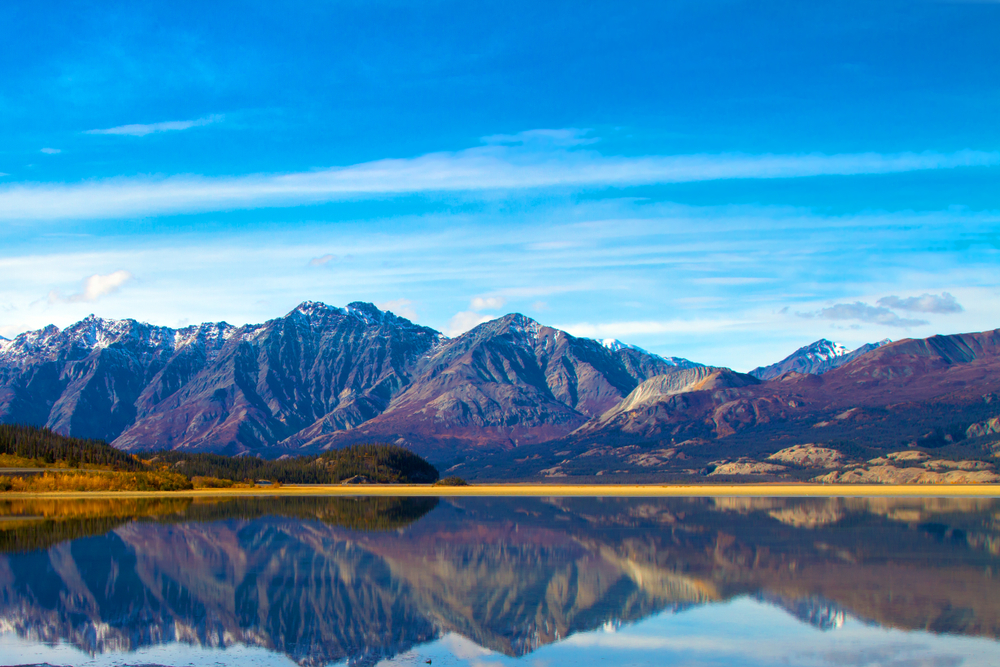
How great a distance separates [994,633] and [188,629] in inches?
1289

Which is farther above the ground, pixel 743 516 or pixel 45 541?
pixel 45 541

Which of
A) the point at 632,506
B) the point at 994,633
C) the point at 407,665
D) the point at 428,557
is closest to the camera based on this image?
the point at 407,665

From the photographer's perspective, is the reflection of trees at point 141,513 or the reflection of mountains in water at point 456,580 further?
the reflection of trees at point 141,513

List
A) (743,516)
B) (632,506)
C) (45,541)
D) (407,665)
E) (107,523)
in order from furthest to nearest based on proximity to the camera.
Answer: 1. (632,506)
2. (743,516)
3. (107,523)
4. (45,541)
5. (407,665)

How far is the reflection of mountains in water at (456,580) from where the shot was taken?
38.1m

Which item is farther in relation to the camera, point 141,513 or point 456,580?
point 141,513

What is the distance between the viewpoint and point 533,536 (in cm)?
7631

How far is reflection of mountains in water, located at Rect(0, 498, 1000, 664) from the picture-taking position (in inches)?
1499

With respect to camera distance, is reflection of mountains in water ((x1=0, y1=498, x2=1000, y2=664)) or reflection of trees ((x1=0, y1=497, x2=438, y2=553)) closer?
reflection of mountains in water ((x1=0, y1=498, x2=1000, y2=664))

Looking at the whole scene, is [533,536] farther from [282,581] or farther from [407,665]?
[407,665]

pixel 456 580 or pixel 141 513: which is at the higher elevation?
pixel 141 513

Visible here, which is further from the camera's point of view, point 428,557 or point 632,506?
point 632,506

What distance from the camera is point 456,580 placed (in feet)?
165

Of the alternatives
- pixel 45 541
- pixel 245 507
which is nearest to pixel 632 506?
pixel 245 507
